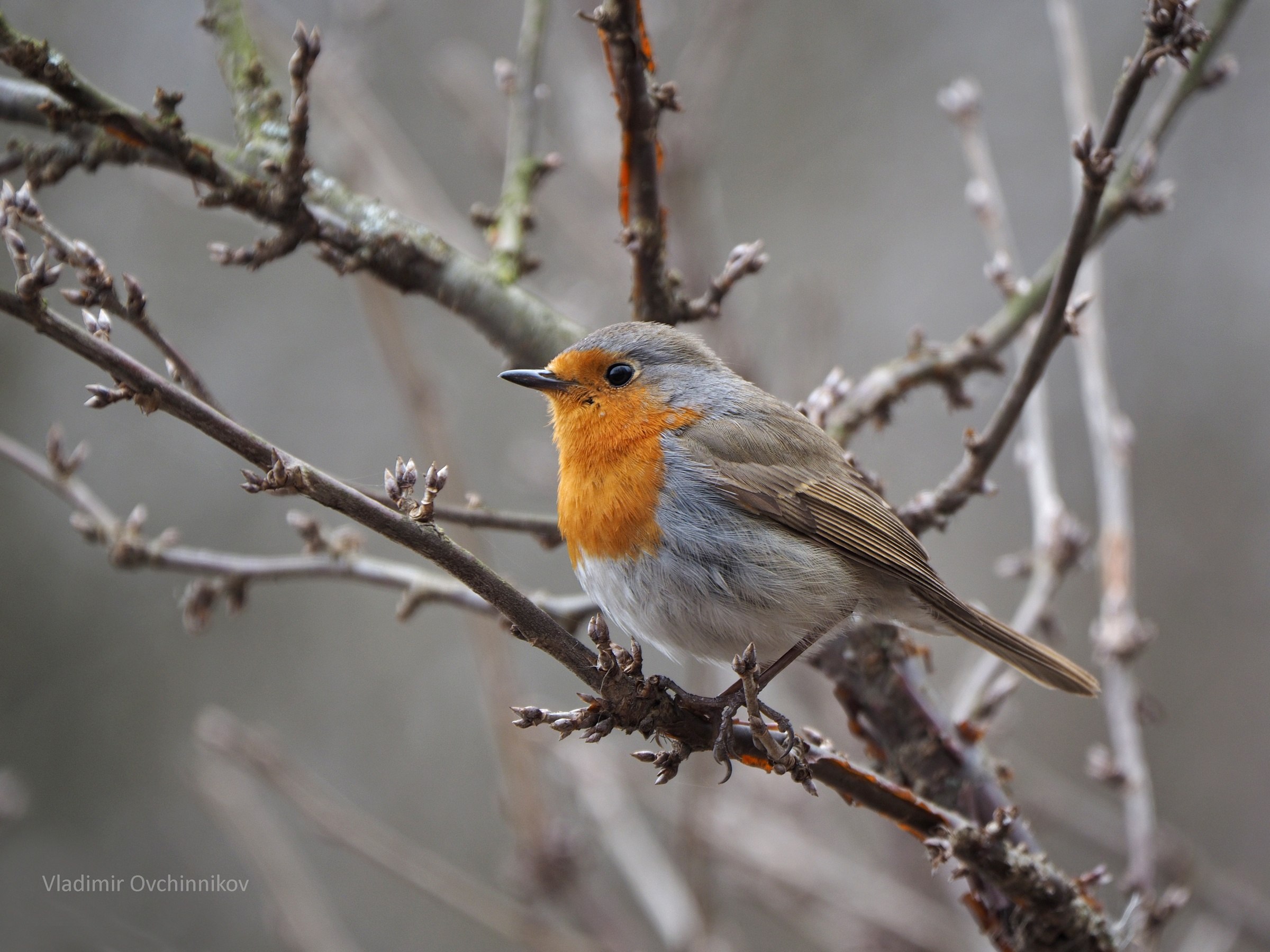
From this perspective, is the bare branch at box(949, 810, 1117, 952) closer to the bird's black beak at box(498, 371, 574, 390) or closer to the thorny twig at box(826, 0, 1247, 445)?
the thorny twig at box(826, 0, 1247, 445)

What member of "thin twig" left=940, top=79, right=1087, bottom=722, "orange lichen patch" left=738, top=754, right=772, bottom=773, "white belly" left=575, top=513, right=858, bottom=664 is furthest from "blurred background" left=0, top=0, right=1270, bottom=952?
"orange lichen patch" left=738, top=754, right=772, bottom=773

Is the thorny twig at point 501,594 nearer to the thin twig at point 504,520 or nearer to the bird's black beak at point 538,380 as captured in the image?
the thin twig at point 504,520

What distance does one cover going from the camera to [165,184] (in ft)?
12.7

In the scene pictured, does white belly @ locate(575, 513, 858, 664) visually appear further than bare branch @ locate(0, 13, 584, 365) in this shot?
Yes

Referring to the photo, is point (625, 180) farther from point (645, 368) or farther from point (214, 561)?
point (214, 561)

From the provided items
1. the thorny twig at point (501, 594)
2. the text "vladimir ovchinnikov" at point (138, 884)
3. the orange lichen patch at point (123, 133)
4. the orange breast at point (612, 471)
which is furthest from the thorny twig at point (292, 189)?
the text "vladimir ovchinnikov" at point (138, 884)

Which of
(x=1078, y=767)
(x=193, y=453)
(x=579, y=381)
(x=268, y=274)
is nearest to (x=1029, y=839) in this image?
(x=579, y=381)

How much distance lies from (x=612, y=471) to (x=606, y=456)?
0.22 feet

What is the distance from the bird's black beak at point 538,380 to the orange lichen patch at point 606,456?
18 mm

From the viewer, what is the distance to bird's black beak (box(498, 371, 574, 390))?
2809 millimetres

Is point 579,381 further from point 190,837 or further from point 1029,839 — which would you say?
point 190,837

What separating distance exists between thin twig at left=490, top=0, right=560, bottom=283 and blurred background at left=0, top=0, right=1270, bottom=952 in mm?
1650

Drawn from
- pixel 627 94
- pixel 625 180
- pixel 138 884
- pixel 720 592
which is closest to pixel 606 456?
pixel 720 592

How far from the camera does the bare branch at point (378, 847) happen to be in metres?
2.98
